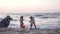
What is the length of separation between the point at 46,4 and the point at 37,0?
12.9 inches

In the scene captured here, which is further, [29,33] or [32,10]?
[32,10]

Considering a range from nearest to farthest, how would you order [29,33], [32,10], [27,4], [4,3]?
[29,33]
[4,3]
[27,4]
[32,10]

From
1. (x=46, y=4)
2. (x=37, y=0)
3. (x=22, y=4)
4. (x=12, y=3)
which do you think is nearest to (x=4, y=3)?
(x=12, y=3)

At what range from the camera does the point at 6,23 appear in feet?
14.3

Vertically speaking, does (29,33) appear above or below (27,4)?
below

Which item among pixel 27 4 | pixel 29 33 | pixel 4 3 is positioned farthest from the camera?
pixel 27 4

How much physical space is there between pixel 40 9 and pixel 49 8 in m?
0.26

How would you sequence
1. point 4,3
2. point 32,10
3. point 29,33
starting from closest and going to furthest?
point 29,33 < point 4,3 < point 32,10

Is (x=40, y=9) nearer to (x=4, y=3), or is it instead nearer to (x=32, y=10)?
(x=32, y=10)

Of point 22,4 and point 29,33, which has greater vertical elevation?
point 22,4

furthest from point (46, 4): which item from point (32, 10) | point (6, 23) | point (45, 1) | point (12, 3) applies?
point (6, 23)

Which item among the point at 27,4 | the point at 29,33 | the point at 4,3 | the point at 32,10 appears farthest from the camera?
the point at 32,10

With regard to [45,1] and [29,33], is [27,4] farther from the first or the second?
[29,33]

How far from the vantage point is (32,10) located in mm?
4641
